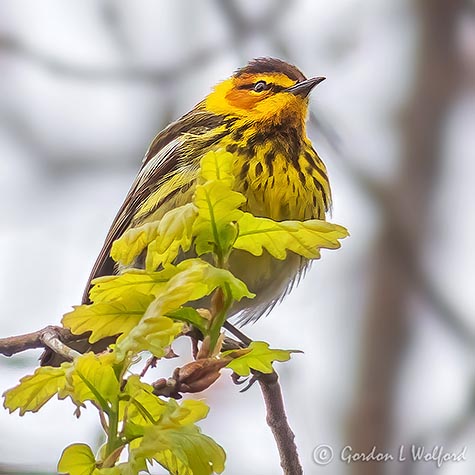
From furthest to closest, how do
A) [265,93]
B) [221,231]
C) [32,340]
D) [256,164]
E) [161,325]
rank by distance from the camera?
[265,93] → [256,164] → [32,340] → [221,231] → [161,325]

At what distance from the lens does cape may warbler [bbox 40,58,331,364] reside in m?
1.66

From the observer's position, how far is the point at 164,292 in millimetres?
709

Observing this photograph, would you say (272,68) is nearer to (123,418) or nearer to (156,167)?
(156,167)

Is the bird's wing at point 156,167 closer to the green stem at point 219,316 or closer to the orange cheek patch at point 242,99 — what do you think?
the orange cheek patch at point 242,99

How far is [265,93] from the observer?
1.80 metres

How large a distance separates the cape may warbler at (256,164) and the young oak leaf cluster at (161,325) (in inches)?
31.3

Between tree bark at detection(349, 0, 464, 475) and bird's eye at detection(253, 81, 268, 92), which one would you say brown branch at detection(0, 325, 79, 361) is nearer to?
bird's eye at detection(253, 81, 268, 92)

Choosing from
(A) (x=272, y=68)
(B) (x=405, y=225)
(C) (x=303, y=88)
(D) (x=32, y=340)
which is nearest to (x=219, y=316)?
(D) (x=32, y=340)

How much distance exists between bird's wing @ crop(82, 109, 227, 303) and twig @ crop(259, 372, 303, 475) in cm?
59

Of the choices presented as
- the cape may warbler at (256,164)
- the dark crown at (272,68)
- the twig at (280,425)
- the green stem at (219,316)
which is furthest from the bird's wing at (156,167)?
the green stem at (219,316)

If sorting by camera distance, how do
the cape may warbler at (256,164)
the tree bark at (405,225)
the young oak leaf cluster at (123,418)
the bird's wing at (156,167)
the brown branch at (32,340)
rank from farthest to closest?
1. the tree bark at (405,225)
2. the bird's wing at (156,167)
3. the cape may warbler at (256,164)
4. the brown branch at (32,340)
5. the young oak leaf cluster at (123,418)

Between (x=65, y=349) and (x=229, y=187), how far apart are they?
0.82ft

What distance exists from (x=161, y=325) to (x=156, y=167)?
3.71 feet

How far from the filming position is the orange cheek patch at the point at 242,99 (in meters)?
1.81
